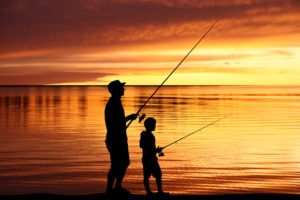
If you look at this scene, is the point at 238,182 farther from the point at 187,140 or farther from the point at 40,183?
the point at 187,140

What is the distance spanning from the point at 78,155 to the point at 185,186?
23.8ft

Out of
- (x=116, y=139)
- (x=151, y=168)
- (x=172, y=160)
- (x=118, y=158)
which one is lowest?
(x=172, y=160)

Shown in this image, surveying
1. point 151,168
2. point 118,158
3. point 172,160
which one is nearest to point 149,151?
point 151,168

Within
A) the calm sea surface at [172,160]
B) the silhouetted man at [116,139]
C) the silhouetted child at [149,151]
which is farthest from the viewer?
the calm sea surface at [172,160]

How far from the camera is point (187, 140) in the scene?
82.2 ft

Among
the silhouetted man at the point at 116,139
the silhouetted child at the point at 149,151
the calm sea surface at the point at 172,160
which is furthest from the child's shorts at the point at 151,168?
the calm sea surface at the point at 172,160

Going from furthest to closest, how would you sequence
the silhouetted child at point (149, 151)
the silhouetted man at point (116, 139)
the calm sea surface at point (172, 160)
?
the calm sea surface at point (172, 160), the silhouetted child at point (149, 151), the silhouetted man at point (116, 139)

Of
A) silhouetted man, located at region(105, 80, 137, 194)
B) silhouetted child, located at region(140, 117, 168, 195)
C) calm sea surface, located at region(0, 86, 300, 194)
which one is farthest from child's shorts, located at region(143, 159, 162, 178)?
calm sea surface, located at region(0, 86, 300, 194)

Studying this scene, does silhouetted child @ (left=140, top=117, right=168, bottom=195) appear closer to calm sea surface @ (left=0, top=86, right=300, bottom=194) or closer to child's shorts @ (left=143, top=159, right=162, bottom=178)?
child's shorts @ (left=143, top=159, right=162, bottom=178)

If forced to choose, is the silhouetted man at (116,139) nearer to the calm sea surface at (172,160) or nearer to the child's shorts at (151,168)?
the child's shorts at (151,168)

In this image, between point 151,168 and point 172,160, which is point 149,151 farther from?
point 172,160

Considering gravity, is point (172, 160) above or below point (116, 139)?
below

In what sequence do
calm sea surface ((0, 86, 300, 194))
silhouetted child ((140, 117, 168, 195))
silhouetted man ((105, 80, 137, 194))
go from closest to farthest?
silhouetted man ((105, 80, 137, 194))
silhouetted child ((140, 117, 168, 195))
calm sea surface ((0, 86, 300, 194))

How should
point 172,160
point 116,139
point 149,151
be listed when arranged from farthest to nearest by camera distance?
point 172,160, point 149,151, point 116,139
